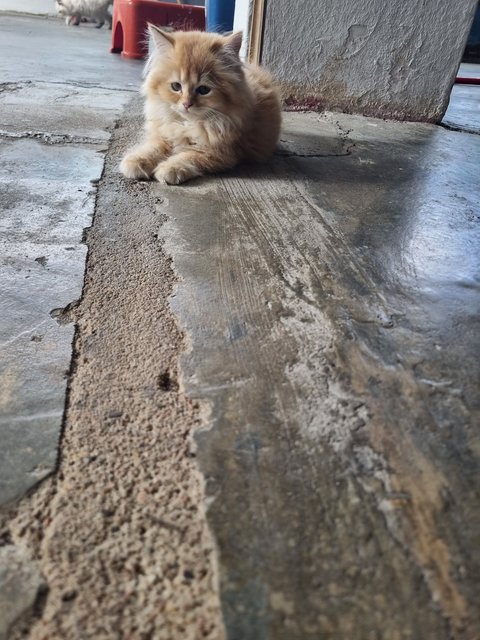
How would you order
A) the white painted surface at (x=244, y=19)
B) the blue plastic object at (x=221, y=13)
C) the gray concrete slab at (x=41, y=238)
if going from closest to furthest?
1. the gray concrete slab at (x=41, y=238)
2. the white painted surface at (x=244, y=19)
3. the blue plastic object at (x=221, y=13)

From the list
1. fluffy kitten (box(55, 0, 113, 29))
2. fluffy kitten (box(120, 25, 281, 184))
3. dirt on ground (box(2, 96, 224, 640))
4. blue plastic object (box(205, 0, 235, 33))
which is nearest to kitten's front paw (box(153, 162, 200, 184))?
fluffy kitten (box(120, 25, 281, 184))

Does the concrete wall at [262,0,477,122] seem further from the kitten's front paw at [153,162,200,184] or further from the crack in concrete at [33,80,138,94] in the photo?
the kitten's front paw at [153,162,200,184]

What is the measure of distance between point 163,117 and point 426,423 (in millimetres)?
1907

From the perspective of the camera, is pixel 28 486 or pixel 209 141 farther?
pixel 209 141

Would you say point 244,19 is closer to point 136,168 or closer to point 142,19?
point 136,168

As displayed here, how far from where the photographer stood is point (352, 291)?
1375 millimetres

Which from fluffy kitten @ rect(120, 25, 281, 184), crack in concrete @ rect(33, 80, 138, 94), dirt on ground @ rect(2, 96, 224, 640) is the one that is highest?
fluffy kitten @ rect(120, 25, 281, 184)

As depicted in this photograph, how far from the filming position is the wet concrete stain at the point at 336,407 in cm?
67

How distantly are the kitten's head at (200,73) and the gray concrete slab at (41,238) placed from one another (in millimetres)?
466

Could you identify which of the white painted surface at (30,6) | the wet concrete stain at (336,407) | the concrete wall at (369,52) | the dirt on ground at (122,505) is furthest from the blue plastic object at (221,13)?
the white painted surface at (30,6)

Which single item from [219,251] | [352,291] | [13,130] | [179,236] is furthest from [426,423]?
[13,130]

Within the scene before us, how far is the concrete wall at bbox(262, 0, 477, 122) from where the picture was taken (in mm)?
3203

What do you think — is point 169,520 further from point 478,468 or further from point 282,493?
point 478,468

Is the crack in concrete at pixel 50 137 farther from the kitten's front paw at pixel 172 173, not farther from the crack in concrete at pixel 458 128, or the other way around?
the crack in concrete at pixel 458 128
